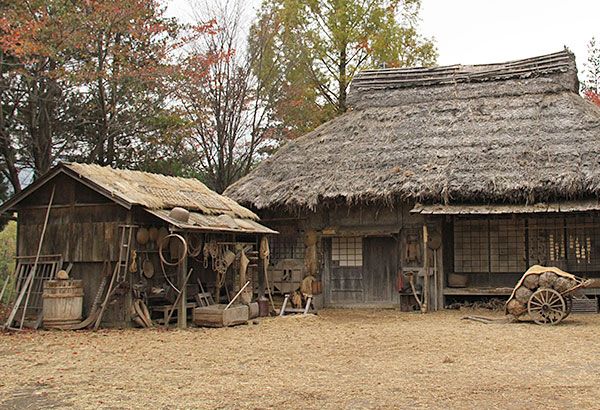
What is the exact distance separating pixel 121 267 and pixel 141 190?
1.67 m

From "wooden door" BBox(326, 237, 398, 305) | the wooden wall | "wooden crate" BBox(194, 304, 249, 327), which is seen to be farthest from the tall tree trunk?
"wooden crate" BBox(194, 304, 249, 327)

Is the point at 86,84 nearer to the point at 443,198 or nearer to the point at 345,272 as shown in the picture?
the point at 345,272

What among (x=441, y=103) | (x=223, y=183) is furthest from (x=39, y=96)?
(x=441, y=103)

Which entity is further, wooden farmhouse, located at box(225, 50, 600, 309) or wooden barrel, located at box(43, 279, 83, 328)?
wooden farmhouse, located at box(225, 50, 600, 309)

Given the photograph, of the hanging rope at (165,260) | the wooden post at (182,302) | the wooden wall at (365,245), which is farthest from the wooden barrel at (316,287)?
the wooden post at (182,302)

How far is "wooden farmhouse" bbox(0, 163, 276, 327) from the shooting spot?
13.1 meters

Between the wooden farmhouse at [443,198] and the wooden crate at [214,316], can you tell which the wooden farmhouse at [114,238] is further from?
the wooden farmhouse at [443,198]

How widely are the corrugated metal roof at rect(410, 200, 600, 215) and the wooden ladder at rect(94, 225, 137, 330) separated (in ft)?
20.7

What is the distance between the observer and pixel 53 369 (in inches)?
356

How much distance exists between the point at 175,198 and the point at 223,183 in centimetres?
969

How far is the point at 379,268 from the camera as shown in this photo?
693 inches

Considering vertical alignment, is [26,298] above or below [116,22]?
below

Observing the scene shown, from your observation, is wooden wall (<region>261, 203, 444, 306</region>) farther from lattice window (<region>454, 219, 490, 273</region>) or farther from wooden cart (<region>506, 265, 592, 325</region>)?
wooden cart (<region>506, 265, 592, 325</region>)

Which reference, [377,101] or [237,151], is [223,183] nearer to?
[237,151]
